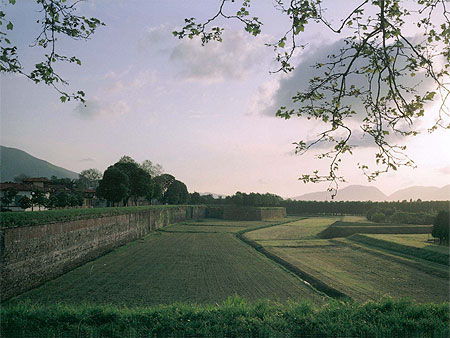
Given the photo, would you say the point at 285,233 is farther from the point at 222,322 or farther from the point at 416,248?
the point at 222,322

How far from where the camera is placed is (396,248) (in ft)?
A: 82.6

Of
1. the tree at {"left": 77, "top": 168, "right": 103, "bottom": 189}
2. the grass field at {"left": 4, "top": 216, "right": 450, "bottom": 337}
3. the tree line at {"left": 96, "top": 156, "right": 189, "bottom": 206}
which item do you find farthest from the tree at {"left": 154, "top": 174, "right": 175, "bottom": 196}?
the grass field at {"left": 4, "top": 216, "right": 450, "bottom": 337}

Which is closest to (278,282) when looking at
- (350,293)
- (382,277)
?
(350,293)

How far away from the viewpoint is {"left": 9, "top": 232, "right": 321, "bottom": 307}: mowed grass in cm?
1316

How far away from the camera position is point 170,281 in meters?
16.1

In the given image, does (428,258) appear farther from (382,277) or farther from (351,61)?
(351,61)

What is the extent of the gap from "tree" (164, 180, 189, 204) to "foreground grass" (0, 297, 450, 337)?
77202mm

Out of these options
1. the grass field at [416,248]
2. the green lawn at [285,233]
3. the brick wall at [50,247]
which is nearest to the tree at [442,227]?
the grass field at [416,248]

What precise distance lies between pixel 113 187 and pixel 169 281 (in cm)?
3023

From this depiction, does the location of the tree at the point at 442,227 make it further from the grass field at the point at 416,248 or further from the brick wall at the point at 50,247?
the brick wall at the point at 50,247

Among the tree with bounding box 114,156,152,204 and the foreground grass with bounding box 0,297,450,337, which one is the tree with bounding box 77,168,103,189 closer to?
the tree with bounding box 114,156,152,204

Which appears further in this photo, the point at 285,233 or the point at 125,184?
the point at 125,184

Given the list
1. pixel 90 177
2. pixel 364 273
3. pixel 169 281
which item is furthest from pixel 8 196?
pixel 90 177

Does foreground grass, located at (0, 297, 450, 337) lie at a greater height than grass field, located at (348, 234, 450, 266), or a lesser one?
greater
